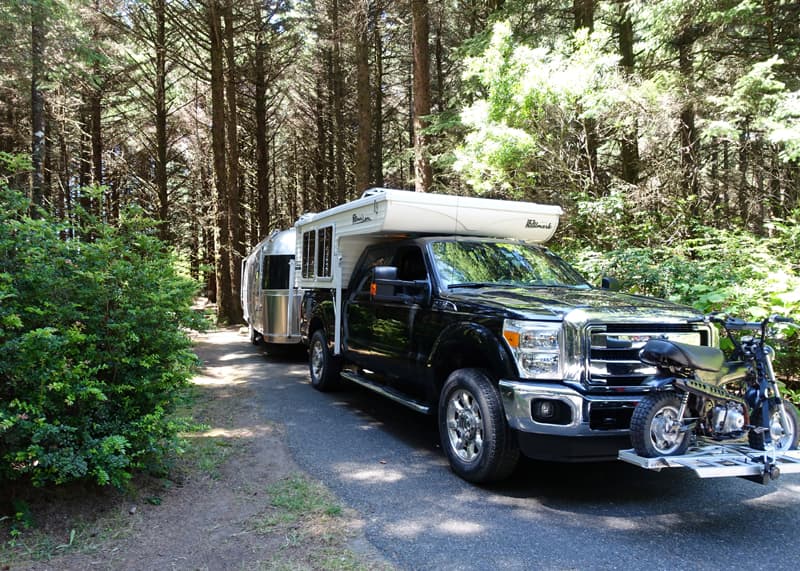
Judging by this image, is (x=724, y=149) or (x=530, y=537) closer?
(x=530, y=537)

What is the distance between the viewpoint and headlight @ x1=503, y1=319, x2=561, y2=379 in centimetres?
409

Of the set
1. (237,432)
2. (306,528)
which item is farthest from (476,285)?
(237,432)

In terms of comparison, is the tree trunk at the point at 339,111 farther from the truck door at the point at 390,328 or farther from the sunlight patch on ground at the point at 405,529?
the sunlight patch on ground at the point at 405,529

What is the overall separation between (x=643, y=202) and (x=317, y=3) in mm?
13731

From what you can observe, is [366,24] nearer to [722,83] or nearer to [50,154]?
[722,83]

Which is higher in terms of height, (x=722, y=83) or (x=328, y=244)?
(x=722, y=83)

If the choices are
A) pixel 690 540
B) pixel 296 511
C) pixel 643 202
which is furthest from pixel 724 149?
pixel 296 511

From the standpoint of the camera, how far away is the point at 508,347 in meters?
4.23

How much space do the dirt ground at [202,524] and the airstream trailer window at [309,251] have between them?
4.34 m

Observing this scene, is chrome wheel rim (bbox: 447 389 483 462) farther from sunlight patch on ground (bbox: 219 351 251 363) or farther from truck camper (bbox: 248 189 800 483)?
sunlight patch on ground (bbox: 219 351 251 363)

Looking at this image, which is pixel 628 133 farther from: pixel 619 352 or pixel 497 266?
pixel 619 352

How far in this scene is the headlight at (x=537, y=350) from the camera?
409 centimetres

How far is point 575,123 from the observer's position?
1146 centimetres

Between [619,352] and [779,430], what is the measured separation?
1.18 meters
